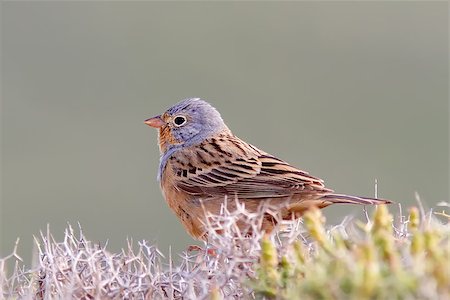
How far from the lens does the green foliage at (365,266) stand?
9.51ft

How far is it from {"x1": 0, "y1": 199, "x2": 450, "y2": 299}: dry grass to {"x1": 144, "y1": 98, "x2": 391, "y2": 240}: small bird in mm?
1596

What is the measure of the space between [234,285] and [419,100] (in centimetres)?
2048

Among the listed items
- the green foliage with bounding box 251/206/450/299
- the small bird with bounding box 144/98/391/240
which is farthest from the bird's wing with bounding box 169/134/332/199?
the green foliage with bounding box 251/206/450/299

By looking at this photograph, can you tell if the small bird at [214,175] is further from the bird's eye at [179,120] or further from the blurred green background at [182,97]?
the blurred green background at [182,97]

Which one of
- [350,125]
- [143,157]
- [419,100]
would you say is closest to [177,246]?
[143,157]

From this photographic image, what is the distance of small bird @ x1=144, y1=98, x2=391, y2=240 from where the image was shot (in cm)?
621

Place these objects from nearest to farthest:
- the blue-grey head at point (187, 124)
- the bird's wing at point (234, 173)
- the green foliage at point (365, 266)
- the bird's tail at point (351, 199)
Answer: the green foliage at point (365, 266), the bird's tail at point (351, 199), the bird's wing at point (234, 173), the blue-grey head at point (187, 124)

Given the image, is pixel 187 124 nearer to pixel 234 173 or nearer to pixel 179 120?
pixel 179 120

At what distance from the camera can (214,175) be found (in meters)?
7.01

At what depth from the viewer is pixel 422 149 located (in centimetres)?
2059

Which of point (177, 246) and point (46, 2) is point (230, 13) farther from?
point (177, 246)

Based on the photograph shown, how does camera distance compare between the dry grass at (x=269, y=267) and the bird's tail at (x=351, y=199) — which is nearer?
the dry grass at (x=269, y=267)

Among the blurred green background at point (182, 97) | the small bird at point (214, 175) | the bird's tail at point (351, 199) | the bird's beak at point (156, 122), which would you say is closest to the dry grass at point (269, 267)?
the bird's tail at point (351, 199)

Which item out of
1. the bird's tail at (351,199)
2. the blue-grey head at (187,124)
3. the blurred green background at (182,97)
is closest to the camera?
the bird's tail at (351,199)
